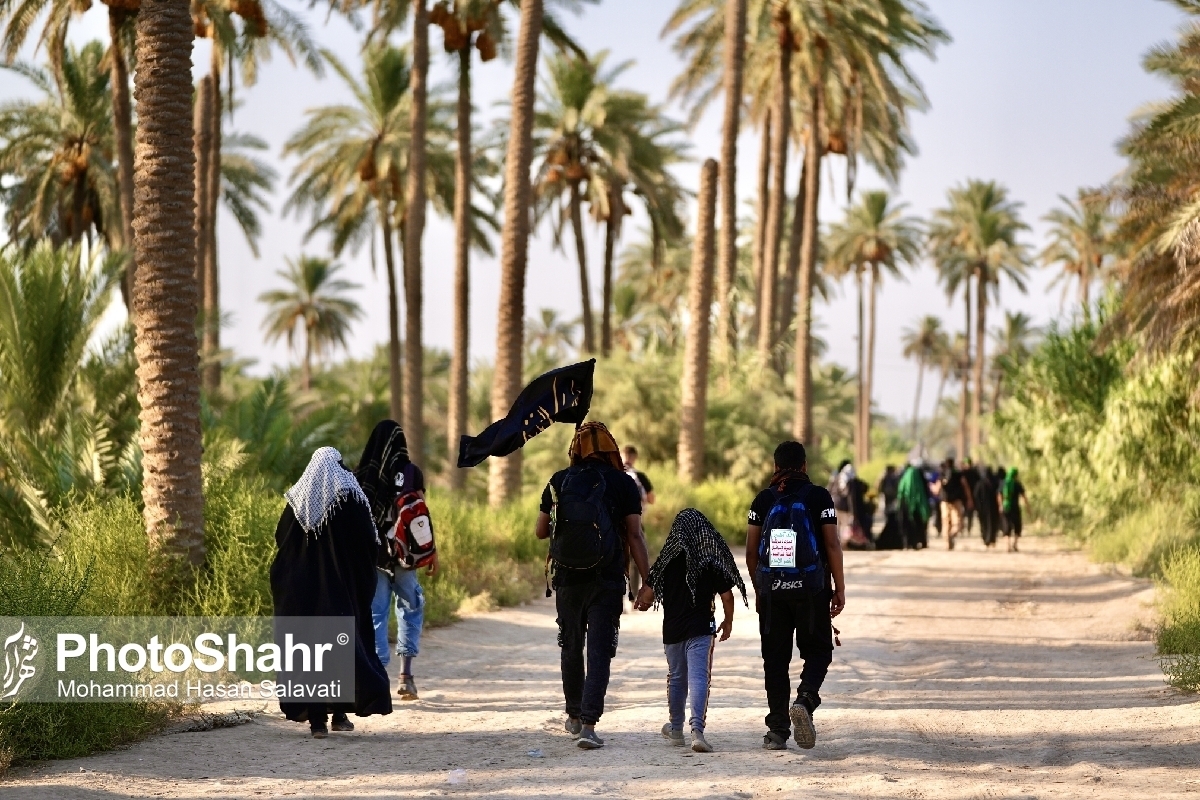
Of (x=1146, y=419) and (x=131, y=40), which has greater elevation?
(x=131, y=40)

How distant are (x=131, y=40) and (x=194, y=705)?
1640 cm

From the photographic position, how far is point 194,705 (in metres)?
9.30

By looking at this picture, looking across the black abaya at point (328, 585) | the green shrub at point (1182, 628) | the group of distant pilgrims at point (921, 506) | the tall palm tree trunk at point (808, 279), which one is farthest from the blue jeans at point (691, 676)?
the tall palm tree trunk at point (808, 279)

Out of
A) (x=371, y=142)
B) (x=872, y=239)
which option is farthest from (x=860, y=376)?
(x=371, y=142)

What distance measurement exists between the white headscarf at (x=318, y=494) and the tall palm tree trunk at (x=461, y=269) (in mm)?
20548

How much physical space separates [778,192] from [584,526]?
92.9ft

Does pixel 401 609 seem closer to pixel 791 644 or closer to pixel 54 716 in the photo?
pixel 54 716

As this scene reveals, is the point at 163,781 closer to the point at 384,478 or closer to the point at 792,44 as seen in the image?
the point at 384,478

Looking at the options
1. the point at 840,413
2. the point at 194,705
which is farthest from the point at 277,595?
the point at 840,413

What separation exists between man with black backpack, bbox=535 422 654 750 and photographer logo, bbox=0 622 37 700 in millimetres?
2911

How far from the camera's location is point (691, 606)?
834 cm

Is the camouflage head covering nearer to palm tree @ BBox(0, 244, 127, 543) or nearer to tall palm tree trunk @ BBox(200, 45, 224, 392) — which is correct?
palm tree @ BBox(0, 244, 127, 543)

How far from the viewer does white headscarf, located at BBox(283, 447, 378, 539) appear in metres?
8.55

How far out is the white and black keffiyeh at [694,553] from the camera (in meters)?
8.35
